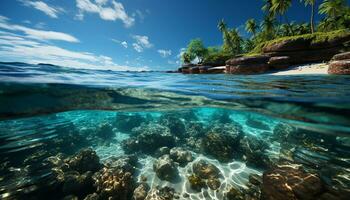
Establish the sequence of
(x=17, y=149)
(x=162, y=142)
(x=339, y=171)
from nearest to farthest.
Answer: (x=339, y=171)
(x=17, y=149)
(x=162, y=142)

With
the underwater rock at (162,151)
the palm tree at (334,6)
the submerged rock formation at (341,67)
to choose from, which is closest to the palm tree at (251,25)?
the palm tree at (334,6)

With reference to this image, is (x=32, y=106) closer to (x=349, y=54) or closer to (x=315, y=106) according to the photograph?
(x=315, y=106)

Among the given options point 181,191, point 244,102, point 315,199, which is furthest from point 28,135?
point 315,199

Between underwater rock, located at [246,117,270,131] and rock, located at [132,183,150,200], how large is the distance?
490 inches

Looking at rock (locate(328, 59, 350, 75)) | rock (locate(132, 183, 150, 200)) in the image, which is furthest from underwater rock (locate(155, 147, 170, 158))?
rock (locate(328, 59, 350, 75))

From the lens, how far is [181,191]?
665cm

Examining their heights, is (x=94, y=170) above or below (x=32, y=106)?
below

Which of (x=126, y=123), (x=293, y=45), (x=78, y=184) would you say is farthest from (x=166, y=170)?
(x=293, y=45)

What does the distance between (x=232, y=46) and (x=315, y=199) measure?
188ft

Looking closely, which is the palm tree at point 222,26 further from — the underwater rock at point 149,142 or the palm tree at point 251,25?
the underwater rock at point 149,142

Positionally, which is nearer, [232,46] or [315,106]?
[315,106]

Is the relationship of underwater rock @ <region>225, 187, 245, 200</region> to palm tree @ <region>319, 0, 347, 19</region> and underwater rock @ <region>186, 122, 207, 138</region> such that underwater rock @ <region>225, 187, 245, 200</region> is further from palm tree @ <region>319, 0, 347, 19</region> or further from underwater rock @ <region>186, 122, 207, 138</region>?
palm tree @ <region>319, 0, 347, 19</region>

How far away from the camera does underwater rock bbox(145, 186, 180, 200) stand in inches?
237

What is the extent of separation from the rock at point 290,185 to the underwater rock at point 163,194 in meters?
3.22
